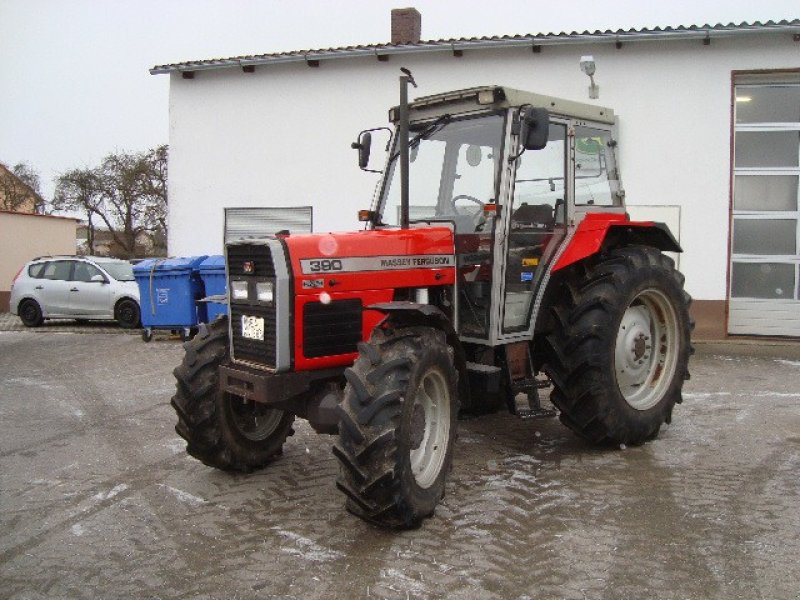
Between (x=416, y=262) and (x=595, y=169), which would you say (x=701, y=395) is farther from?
(x=416, y=262)

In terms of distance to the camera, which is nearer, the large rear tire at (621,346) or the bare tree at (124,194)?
the large rear tire at (621,346)

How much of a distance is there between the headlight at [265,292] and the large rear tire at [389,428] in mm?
635

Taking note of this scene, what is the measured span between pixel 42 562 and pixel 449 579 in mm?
1981

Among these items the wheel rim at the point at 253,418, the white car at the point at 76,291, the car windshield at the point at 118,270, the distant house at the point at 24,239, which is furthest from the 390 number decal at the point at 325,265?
the distant house at the point at 24,239

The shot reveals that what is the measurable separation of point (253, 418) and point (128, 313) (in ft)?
33.7

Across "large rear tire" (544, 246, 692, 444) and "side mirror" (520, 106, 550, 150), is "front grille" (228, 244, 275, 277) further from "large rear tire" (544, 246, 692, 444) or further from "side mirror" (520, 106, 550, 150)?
"large rear tire" (544, 246, 692, 444)

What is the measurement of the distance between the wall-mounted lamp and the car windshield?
A: 30.2 ft

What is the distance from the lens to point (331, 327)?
4305mm

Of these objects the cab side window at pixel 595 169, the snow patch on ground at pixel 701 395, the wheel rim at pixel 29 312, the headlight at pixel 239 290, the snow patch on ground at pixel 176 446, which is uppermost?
the cab side window at pixel 595 169

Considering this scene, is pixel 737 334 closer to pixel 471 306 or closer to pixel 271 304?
pixel 471 306

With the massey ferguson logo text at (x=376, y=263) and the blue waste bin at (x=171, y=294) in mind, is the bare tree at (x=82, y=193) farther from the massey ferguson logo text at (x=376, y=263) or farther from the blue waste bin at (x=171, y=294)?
the massey ferguson logo text at (x=376, y=263)

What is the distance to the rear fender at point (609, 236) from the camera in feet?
17.3

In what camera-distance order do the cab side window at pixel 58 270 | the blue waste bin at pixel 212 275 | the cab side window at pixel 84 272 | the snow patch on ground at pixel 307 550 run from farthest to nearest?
the cab side window at pixel 58 270
the cab side window at pixel 84 272
the blue waste bin at pixel 212 275
the snow patch on ground at pixel 307 550

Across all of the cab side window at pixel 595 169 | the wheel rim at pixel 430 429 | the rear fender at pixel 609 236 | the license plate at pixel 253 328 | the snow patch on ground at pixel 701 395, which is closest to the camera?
the wheel rim at pixel 430 429
